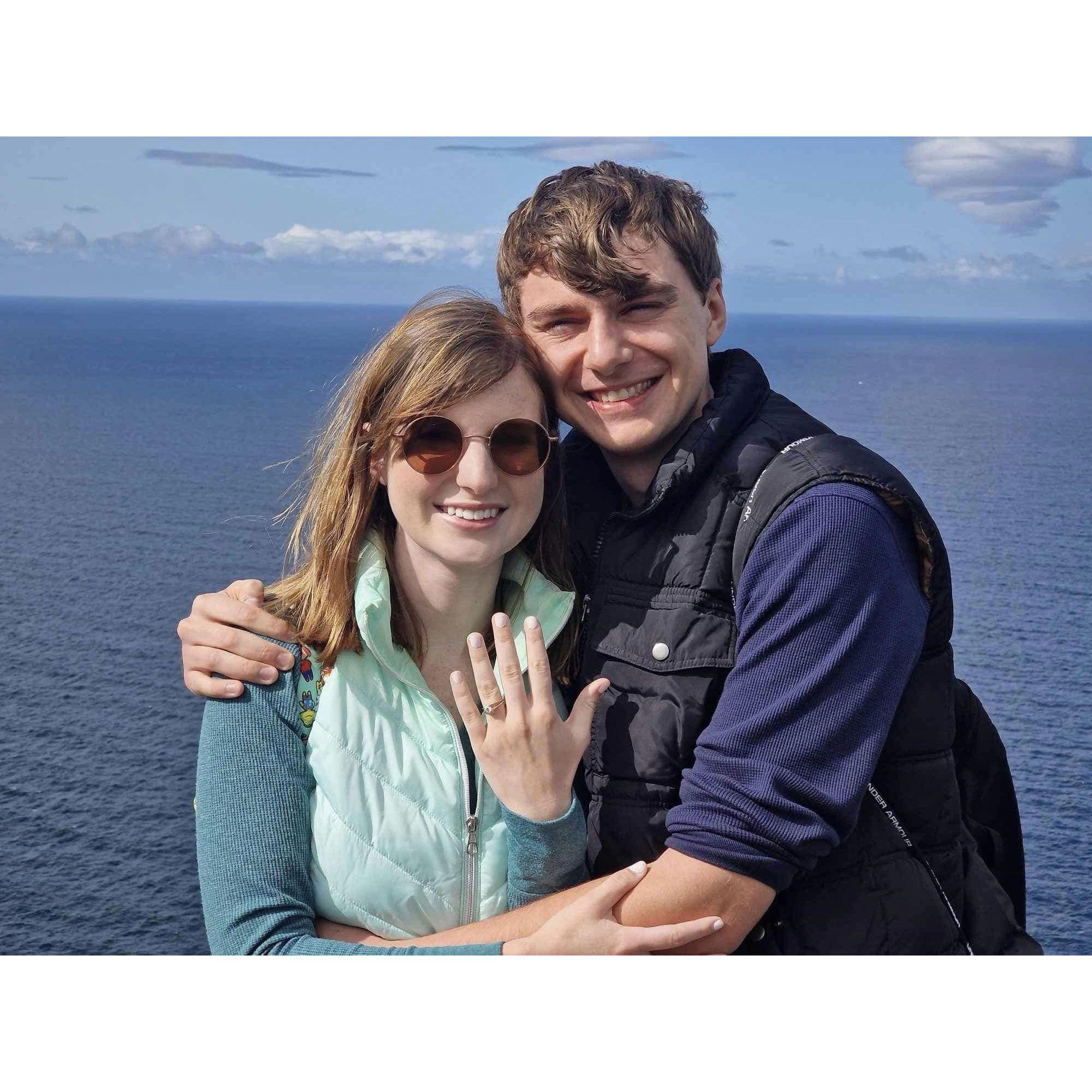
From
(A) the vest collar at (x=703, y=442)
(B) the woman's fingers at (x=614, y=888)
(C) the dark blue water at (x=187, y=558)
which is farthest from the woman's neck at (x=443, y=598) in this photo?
(C) the dark blue water at (x=187, y=558)

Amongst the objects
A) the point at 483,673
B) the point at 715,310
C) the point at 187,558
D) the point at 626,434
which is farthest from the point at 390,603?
the point at 187,558

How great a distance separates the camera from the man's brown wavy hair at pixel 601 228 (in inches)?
186

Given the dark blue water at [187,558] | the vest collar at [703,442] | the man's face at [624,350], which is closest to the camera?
the vest collar at [703,442]

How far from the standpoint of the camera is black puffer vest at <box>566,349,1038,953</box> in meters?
4.39

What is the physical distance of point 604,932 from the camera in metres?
4.13

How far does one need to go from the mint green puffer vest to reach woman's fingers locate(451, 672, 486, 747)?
0.80 ft

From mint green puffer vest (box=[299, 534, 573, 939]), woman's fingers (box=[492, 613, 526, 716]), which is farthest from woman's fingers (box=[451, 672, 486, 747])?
mint green puffer vest (box=[299, 534, 573, 939])

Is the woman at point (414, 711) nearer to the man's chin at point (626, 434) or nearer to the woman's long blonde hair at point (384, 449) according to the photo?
the woman's long blonde hair at point (384, 449)

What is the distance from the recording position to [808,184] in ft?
378

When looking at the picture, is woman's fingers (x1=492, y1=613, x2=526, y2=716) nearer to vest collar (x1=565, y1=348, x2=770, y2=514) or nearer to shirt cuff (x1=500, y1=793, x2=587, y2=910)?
shirt cuff (x1=500, y1=793, x2=587, y2=910)

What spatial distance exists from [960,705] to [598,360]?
224cm

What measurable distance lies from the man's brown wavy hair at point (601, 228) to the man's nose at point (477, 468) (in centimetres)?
83

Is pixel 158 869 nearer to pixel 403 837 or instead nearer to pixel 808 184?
pixel 403 837

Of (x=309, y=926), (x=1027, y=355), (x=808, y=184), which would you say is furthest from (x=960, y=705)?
(x=1027, y=355)
